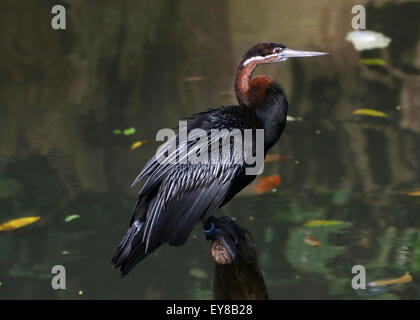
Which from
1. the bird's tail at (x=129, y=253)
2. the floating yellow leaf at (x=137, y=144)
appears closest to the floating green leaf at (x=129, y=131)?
the floating yellow leaf at (x=137, y=144)

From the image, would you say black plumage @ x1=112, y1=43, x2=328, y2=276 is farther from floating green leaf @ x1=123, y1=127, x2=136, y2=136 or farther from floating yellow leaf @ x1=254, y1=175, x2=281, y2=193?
floating green leaf @ x1=123, y1=127, x2=136, y2=136

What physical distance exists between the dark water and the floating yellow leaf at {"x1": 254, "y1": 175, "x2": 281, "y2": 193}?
6cm

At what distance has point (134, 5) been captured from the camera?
895 centimetres

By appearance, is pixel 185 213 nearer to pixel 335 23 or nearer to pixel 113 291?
pixel 113 291

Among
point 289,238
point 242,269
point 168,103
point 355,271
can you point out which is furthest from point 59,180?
point 242,269

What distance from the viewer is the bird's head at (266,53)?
3822 millimetres

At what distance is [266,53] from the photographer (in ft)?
12.7

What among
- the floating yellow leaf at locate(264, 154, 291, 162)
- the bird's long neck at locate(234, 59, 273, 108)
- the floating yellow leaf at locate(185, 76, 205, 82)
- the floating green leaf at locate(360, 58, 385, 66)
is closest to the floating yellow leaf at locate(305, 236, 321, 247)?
the floating yellow leaf at locate(264, 154, 291, 162)

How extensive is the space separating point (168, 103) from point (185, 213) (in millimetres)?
3914

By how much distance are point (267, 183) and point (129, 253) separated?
2568mm

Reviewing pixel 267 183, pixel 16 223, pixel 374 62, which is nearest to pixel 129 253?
pixel 16 223

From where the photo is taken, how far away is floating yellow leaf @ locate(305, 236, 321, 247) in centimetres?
516

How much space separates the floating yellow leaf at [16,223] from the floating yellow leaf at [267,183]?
173 cm

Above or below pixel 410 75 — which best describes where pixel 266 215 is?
below
